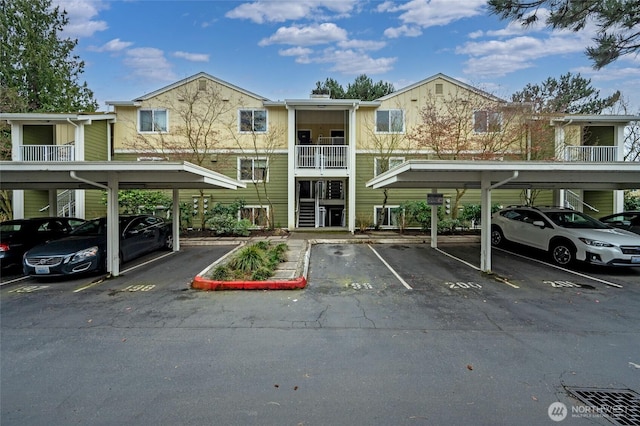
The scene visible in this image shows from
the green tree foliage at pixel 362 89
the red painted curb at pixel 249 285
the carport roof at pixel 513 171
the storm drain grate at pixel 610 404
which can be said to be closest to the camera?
the storm drain grate at pixel 610 404

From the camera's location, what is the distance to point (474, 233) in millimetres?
15078

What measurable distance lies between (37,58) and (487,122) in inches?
1387

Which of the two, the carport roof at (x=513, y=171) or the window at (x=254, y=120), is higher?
the window at (x=254, y=120)

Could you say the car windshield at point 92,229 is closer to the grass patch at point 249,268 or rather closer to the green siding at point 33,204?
the grass patch at point 249,268

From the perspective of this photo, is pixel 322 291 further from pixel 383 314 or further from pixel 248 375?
pixel 248 375

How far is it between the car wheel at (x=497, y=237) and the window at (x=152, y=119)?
16.1 m

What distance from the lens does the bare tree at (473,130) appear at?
15086 millimetres

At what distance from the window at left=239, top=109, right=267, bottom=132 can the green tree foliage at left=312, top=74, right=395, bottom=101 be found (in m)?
16.0

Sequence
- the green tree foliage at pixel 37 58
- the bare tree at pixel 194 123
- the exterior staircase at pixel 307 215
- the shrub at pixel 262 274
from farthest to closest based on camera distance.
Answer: the green tree foliage at pixel 37 58, the exterior staircase at pixel 307 215, the bare tree at pixel 194 123, the shrub at pixel 262 274

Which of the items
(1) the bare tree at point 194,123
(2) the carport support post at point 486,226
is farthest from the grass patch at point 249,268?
(1) the bare tree at point 194,123

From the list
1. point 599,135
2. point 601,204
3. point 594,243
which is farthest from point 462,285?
point 599,135

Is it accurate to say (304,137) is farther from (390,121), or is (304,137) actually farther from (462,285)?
(462,285)

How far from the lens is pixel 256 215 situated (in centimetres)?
1683

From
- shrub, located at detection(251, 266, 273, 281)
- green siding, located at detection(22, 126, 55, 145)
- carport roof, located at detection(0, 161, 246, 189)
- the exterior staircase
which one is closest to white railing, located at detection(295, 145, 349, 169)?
the exterior staircase
